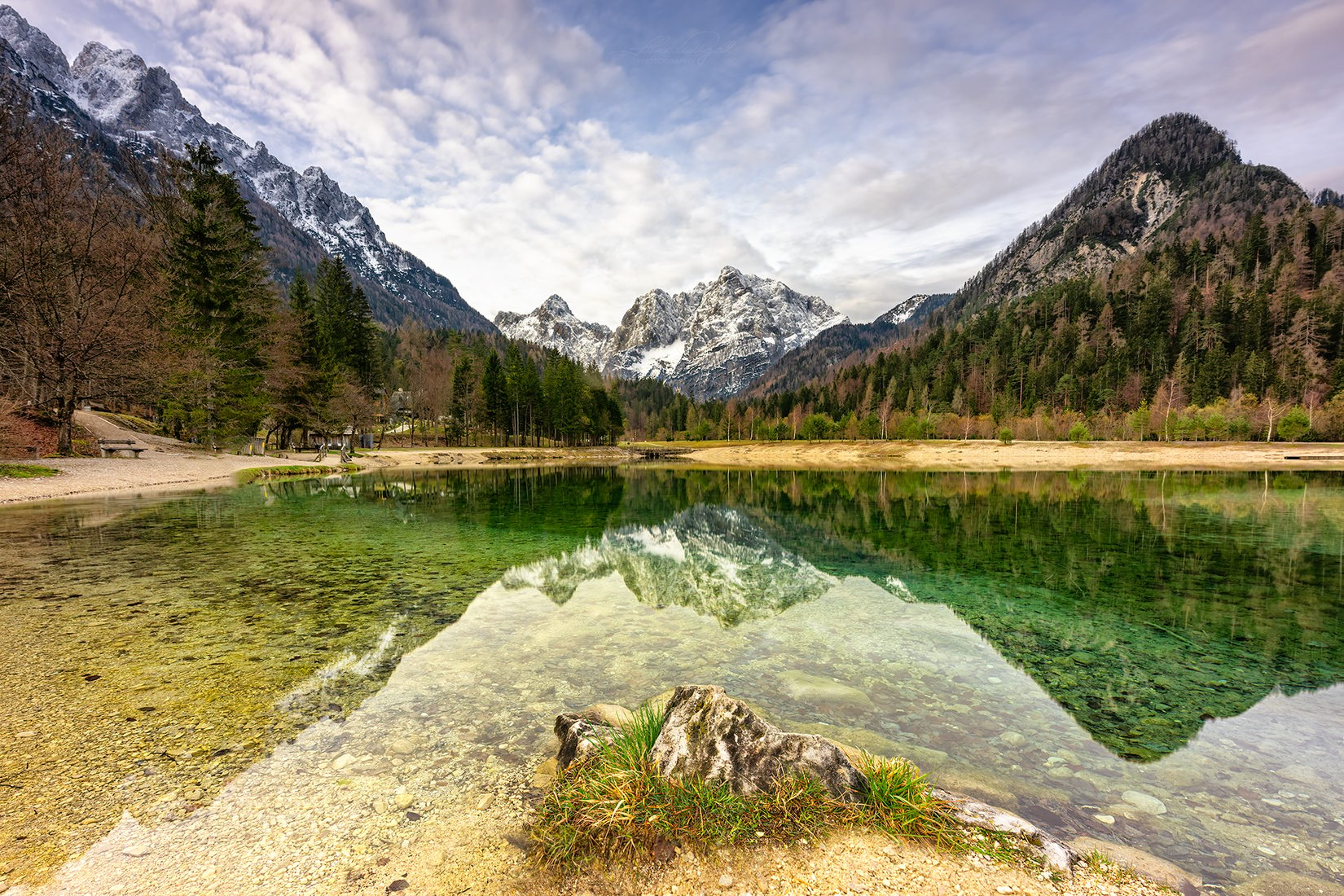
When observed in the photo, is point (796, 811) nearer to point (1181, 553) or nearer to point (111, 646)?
point (111, 646)

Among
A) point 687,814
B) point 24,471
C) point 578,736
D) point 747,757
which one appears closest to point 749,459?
point 24,471

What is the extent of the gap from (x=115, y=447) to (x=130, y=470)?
5830mm

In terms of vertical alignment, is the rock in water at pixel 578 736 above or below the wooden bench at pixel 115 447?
below

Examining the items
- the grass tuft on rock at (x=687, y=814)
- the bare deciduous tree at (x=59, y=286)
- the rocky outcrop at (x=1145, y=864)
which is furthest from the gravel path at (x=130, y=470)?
the rocky outcrop at (x=1145, y=864)

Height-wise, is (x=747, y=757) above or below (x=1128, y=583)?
above

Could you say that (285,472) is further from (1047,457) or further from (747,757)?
(1047,457)

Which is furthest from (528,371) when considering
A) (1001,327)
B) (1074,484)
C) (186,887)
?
(1001,327)

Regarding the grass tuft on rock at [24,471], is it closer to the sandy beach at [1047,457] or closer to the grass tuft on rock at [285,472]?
the grass tuft on rock at [285,472]

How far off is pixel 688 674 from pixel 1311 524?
28.3m

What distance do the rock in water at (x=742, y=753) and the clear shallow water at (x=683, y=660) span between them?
1666 mm

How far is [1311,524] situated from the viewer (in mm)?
20500

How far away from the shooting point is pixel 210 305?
39750 mm

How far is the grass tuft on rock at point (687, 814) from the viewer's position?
142 inches

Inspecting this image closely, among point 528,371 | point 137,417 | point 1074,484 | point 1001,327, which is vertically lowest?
point 1074,484
